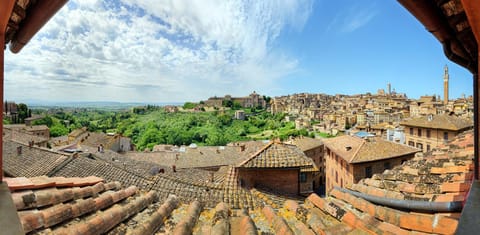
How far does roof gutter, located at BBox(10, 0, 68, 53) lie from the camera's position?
220 cm

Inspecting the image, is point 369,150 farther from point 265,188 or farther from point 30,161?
point 30,161

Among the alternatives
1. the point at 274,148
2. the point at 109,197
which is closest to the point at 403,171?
the point at 109,197

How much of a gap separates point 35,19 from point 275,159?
7.99 metres

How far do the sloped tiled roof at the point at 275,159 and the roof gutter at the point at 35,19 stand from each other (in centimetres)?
716

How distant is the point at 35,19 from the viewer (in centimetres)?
229

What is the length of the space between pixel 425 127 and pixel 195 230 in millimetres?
33771

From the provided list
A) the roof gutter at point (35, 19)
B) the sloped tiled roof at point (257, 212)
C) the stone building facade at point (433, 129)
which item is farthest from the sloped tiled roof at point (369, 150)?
the roof gutter at point (35, 19)

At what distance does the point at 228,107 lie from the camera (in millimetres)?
129250

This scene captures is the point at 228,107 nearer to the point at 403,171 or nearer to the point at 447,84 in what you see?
the point at 447,84

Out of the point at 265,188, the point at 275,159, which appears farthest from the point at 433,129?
the point at 265,188

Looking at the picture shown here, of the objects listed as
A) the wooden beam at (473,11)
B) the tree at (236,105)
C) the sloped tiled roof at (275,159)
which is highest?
the tree at (236,105)

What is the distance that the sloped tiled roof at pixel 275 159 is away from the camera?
8.98 meters

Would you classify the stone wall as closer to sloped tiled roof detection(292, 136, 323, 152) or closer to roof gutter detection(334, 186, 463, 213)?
roof gutter detection(334, 186, 463, 213)

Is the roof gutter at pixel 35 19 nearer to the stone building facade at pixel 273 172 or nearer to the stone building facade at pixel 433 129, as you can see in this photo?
the stone building facade at pixel 273 172
